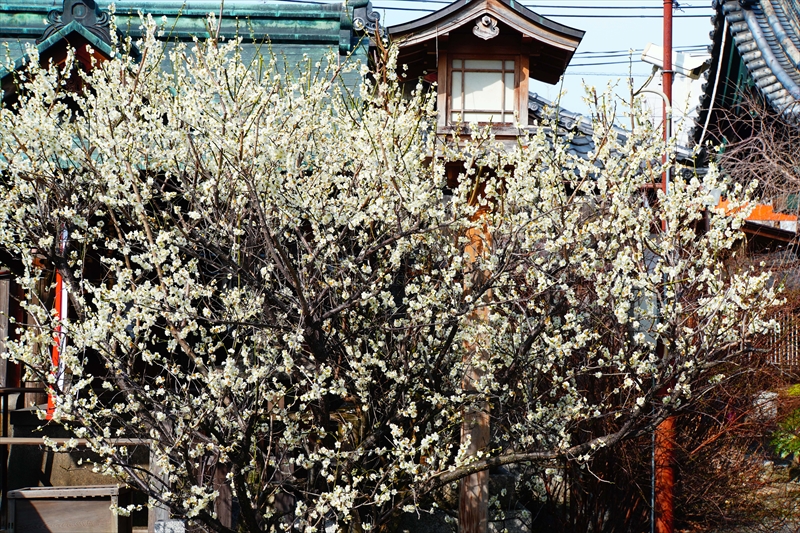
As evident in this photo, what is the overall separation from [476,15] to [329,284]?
4.74 meters

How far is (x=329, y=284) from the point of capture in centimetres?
604

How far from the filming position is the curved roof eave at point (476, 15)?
375 inches

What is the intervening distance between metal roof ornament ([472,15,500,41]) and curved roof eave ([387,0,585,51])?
0.27ft

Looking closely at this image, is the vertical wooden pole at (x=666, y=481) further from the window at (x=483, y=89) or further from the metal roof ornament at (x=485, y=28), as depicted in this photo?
the metal roof ornament at (x=485, y=28)

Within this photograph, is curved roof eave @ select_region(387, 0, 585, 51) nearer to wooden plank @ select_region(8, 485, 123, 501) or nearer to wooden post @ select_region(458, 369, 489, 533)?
wooden post @ select_region(458, 369, 489, 533)

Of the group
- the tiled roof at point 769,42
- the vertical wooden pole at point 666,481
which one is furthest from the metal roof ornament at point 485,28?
the vertical wooden pole at point 666,481

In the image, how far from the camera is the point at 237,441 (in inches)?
251

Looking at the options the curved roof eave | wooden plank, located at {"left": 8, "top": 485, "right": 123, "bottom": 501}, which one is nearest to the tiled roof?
the curved roof eave

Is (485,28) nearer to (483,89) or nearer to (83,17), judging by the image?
(483,89)

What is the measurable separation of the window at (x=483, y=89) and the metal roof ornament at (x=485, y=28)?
344 millimetres

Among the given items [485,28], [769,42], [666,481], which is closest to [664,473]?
[666,481]

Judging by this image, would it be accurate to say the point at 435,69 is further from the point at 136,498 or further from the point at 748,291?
the point at 136,498

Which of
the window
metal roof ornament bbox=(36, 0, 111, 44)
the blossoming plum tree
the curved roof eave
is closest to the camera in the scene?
the blossoming plum tree

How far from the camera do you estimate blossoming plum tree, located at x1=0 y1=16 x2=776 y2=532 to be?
20.6 feet
